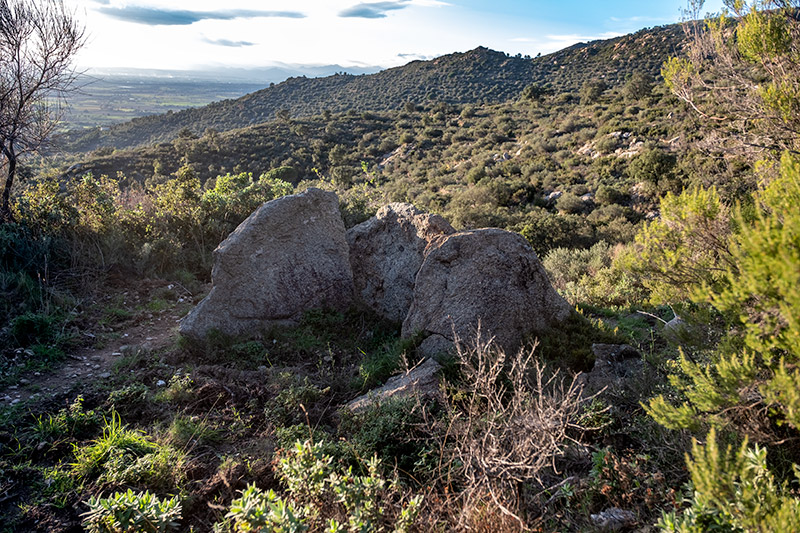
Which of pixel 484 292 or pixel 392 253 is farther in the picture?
pixel 392 253

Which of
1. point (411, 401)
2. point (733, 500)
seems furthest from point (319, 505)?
point (733, 500)

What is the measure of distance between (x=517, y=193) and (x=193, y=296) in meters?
14.7

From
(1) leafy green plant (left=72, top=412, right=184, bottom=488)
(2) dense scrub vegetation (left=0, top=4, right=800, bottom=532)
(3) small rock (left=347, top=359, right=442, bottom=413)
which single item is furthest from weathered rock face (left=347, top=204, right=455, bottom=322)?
(1) leafy green plant (left=72, top=412, right=184, bottom=488)

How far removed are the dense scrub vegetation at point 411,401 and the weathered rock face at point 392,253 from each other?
1.52 ft

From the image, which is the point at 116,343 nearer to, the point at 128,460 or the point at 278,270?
the point at 278,270

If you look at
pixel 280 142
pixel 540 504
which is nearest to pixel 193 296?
pixel 540 504

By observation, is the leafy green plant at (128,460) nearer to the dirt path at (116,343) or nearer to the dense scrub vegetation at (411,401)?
the dense scrub vegetation at (411,401)

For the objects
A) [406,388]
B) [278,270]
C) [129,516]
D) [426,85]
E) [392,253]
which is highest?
[426,85]

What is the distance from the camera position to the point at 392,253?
7012mm

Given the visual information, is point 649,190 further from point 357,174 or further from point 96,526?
point 96,526

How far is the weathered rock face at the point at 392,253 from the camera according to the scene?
21.9 feet

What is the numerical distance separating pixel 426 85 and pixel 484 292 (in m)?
54.5

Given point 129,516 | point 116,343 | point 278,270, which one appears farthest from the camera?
point 278,270

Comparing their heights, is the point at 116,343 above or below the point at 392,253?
below
